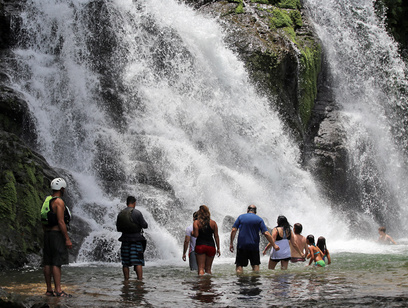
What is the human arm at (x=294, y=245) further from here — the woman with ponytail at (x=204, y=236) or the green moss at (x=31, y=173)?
the green moss at (x=31, y=173)

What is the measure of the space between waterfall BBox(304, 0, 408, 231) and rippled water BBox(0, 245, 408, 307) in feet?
53.5

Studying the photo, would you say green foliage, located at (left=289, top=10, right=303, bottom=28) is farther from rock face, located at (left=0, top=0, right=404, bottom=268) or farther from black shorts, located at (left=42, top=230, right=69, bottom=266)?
black shorts, located at (left=42, top=230, right=69, bottom=266)

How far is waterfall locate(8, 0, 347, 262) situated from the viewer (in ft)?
58.4

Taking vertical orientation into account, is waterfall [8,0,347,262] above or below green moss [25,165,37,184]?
above

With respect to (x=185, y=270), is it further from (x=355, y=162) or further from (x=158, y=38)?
(x=355, y=162)

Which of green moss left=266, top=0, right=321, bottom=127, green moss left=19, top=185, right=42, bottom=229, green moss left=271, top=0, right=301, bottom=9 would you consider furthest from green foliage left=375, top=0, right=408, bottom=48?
green moss left=19, top=185, right=42, bottom=229

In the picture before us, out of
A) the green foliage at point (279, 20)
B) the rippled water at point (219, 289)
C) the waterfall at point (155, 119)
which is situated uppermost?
the green foliage at point (279, 20)

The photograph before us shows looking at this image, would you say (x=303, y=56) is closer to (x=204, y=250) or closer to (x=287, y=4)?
(x=287, y=4)

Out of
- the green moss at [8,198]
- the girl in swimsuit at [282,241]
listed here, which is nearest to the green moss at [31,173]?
the green moss at [8,198]

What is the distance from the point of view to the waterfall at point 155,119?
58.4 feet

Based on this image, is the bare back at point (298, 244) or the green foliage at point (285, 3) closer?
the bare back at point (298, 244)

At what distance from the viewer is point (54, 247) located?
6992 mm

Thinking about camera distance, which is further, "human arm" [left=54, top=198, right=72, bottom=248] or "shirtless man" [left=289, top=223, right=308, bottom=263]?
"shirtless man" [left=289, top=223, right=308, bottom=263]

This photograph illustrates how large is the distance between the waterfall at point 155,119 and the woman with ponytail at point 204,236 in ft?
17.3
